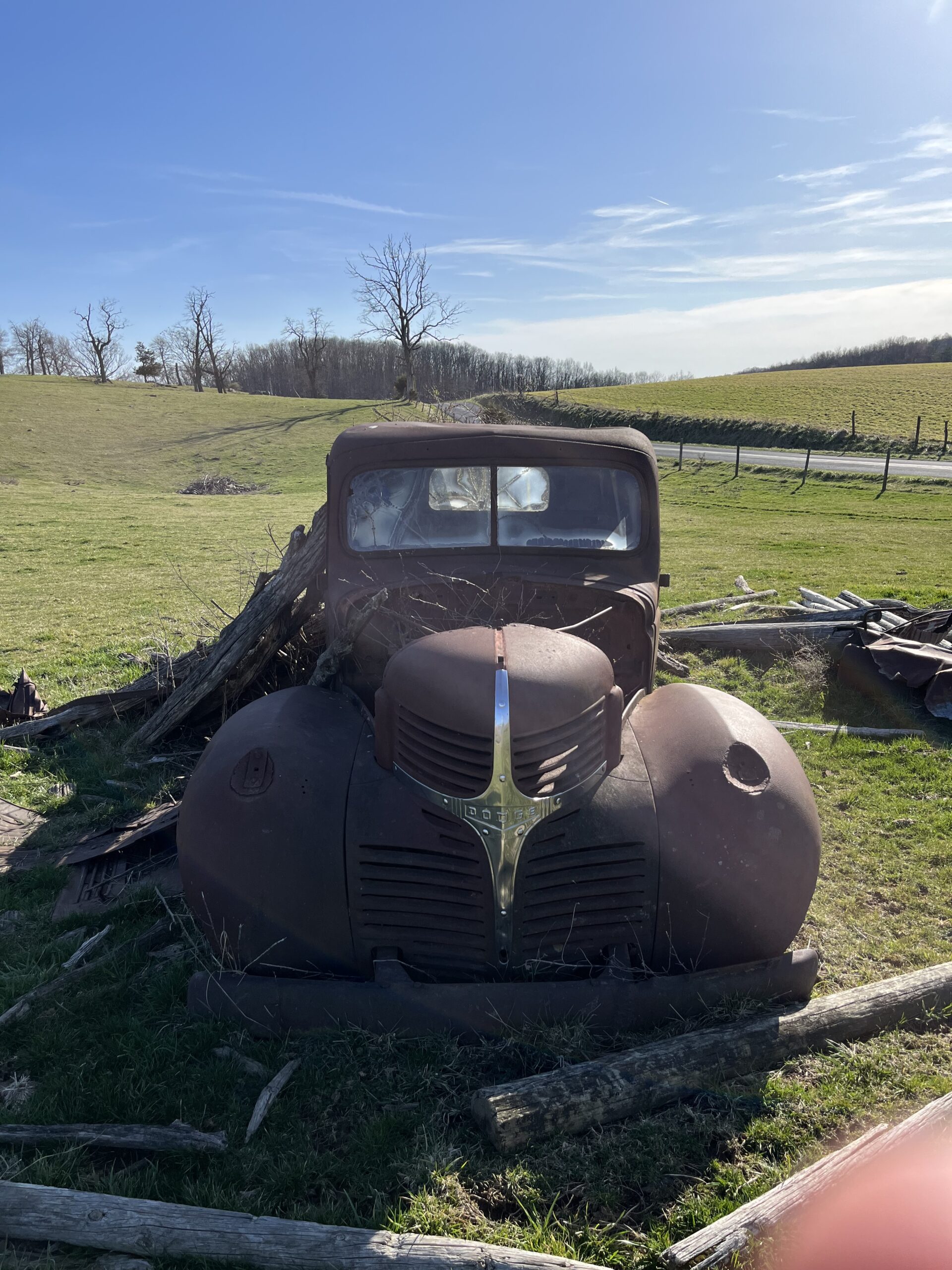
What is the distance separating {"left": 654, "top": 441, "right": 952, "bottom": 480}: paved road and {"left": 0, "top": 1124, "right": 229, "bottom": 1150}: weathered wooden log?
22.9 metres

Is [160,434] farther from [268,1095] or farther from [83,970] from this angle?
[268,1095]

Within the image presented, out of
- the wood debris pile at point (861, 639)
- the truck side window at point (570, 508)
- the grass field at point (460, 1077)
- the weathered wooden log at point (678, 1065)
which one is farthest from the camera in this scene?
the wood debris pile at point (861, 639)

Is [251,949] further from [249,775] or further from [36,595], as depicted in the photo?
[36,595]

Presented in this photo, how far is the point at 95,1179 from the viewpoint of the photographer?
8.21 ft

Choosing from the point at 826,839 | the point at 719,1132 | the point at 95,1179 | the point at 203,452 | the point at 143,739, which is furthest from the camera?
the point at 203,452

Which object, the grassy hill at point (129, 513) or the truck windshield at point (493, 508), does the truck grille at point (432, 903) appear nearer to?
the truck windshield at point (493, 508)

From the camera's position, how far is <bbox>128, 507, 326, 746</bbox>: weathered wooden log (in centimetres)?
544

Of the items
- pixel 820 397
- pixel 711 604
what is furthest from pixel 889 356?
pixel 711 604

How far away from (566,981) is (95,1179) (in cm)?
162

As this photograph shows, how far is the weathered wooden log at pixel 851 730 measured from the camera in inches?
254

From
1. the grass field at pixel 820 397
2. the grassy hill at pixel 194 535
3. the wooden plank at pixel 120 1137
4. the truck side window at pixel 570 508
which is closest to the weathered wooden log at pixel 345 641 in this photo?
the truck side window at pixel 570 508

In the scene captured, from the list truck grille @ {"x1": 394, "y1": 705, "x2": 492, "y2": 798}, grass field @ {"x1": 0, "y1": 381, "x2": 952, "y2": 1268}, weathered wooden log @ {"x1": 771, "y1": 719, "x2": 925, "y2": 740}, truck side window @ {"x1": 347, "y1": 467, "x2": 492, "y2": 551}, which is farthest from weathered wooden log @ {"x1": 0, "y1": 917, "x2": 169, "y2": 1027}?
weathered wooden log @ {"x1": 771, "y1": 719, "x2": 925, "y2": 740}

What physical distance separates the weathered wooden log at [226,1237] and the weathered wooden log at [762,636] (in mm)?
6487

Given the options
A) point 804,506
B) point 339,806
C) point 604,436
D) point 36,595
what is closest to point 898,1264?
point 339,806
